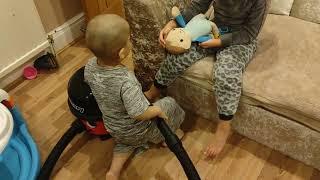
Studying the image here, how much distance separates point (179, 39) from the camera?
1328mm

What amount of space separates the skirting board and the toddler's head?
88 centimetres

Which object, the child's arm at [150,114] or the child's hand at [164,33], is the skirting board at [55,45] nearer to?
the child's hand at [164,33]

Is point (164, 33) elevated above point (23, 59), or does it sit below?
above

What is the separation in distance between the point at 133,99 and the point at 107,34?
233 mm

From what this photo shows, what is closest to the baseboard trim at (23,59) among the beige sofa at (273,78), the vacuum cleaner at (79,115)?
the vacuum cleaner at (79,115)

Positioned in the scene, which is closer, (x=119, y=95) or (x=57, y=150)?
(x=119, y=95)

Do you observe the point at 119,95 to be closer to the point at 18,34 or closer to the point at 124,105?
the point at 124,105

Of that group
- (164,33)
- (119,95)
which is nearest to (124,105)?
(119,95)

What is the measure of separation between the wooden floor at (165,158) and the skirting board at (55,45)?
0.23 meters

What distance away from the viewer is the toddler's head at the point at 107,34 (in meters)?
1.00

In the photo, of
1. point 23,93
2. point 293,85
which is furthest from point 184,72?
point 23,93

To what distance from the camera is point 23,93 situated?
5.83ft

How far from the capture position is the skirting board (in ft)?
5.75

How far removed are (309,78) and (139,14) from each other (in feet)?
2.26
